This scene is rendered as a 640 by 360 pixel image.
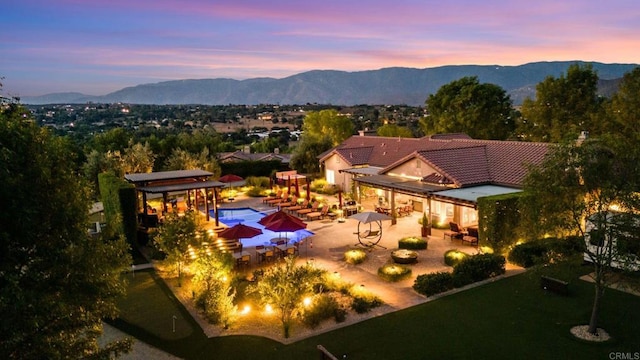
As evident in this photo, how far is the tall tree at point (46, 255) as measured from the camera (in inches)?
296

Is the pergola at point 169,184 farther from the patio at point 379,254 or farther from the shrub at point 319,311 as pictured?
the shrub at point 319,311

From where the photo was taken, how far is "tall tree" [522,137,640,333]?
12.8 metres

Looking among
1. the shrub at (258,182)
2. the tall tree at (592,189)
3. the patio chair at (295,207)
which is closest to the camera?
the tall tree at (592,189)

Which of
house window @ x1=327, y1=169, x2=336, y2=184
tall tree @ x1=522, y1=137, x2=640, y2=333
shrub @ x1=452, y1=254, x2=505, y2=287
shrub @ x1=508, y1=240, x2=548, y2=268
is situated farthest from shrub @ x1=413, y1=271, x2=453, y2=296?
house window @ x1=327, y1=169, x2=336, y2=184

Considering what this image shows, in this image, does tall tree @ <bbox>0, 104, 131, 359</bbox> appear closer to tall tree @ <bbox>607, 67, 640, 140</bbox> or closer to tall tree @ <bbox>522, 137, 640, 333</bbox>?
tall tree @ <bbox>522, 137, 640, 333</bbox>

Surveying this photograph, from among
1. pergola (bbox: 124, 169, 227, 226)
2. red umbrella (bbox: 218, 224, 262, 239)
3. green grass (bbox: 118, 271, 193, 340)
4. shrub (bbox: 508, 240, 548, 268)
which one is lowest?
green grass (bbox: 118, 271, 193, 340)

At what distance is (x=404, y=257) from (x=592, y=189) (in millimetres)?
9590

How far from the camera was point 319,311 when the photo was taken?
51.0 feet

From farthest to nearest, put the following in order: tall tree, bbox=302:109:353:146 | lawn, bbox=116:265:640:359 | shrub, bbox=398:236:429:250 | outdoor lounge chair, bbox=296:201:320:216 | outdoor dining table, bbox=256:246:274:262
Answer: tall tree, bbox=302:109:353:146 < outdoor lounge chair, bbox=296:201:320:216 < shrub, bbox=398:236:429:250 < outdoor dining table, bbox=256:246:274:262 < lawn, bbox=116:265:640:359

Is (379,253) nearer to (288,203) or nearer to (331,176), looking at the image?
(288,203)

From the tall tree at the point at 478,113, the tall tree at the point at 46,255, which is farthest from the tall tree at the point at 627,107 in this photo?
the tall tree at the point at 46,255

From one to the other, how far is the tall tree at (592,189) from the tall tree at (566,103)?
1298 inches

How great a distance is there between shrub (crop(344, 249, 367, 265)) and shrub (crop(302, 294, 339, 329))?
19.2ft

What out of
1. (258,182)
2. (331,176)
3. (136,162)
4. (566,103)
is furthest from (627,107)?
(136,162)
